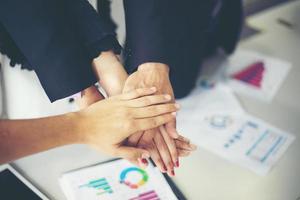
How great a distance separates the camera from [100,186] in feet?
2.17

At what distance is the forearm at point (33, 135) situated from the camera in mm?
519

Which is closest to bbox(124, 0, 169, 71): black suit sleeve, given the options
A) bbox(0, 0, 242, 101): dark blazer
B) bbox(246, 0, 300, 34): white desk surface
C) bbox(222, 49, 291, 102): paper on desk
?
bbox(0, 0, 242, 101): dark blazer

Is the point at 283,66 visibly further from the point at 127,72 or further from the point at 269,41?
the point at 127,72

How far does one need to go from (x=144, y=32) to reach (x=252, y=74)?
0.44m

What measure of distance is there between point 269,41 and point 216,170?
1.85 ft

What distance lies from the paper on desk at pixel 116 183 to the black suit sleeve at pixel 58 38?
16 cm

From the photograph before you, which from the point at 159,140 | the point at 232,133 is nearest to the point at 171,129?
the point at 159,140

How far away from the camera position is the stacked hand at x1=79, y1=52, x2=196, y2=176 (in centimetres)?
63

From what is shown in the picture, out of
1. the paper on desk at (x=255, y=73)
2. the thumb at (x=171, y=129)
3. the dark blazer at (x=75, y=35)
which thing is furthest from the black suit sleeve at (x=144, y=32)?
the paper on desk at (x=255, y=73)

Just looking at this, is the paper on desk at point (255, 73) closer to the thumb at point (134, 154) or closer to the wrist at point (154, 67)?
the wrist at point (154, 67)

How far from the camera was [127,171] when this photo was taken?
0.70 meters

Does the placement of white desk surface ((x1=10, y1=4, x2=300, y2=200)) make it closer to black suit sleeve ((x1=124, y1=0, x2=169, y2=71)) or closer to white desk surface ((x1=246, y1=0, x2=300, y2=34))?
black suit sleeve ((x1=124, y1=0, x2=169, y2=71))

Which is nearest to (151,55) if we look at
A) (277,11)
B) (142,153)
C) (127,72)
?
(127,72)

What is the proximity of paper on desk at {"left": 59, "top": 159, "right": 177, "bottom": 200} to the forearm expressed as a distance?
0.11 m
